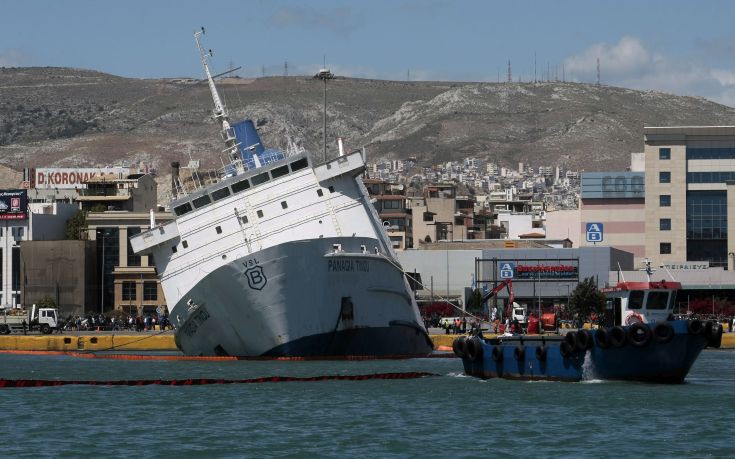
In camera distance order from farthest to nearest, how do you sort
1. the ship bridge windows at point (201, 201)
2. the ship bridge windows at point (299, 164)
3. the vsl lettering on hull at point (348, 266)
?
the ship bridge windows at point (299, 164)
the ship bridge windows at point (201, 201)
the vsl lettering on hull at point (348, 266)

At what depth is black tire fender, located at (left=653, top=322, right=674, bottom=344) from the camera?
46.4m

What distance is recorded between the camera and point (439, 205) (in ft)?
541

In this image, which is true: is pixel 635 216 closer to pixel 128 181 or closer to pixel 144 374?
pixel 128 181

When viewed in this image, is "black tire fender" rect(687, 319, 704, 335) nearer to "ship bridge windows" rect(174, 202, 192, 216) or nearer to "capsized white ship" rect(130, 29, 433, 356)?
"capsized white ship" rect(130, 29, 433, 356)

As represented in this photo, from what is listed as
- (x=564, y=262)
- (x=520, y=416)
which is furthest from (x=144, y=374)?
(x=564, y=262)

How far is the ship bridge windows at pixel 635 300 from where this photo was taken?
50.7m

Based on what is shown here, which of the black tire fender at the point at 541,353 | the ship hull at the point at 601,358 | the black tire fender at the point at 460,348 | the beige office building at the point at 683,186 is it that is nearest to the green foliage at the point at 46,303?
the beige office building at the point at 683,186

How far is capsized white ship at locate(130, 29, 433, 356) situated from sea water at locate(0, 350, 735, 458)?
548cm

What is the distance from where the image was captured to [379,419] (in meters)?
40.8

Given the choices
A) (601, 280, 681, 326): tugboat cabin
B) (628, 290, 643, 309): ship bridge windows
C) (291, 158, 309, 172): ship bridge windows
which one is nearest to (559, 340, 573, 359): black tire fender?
(601, 280, 681, 326): tugboat cabin

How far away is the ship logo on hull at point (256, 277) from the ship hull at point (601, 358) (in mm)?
11919

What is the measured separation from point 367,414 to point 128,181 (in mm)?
107667

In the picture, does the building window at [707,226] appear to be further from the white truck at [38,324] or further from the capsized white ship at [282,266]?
the capsized white ship at [282,266]

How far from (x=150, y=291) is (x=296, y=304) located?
215 ft
